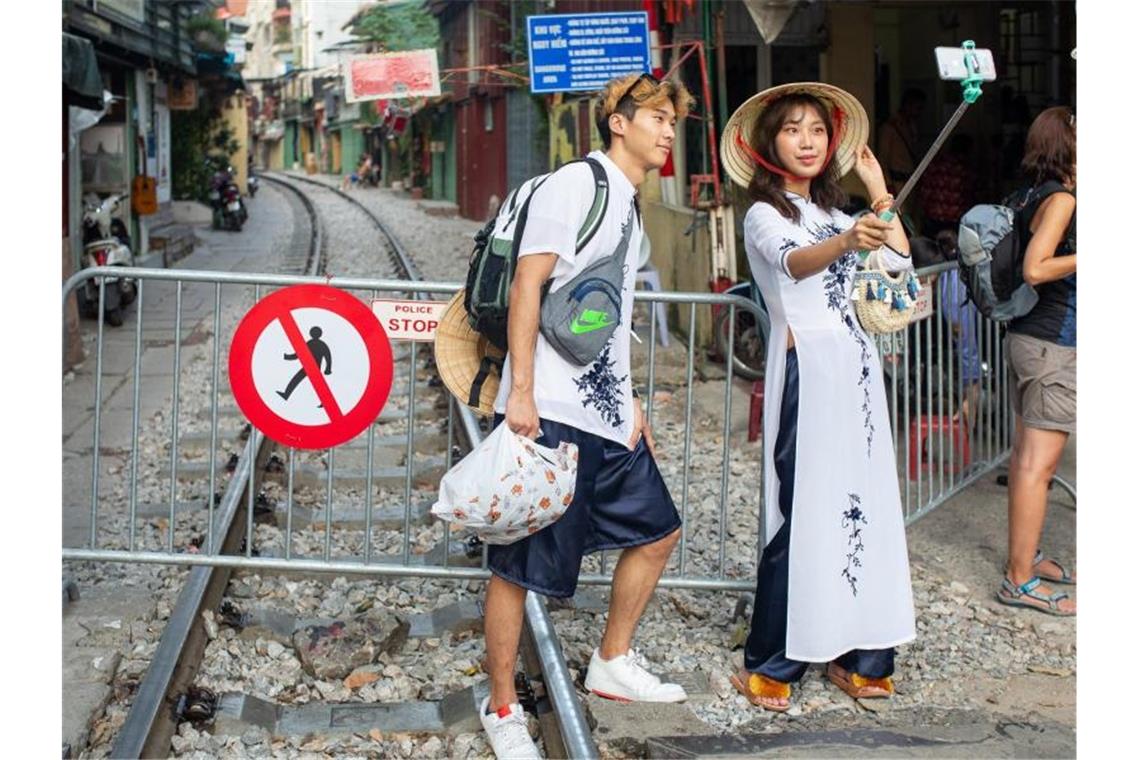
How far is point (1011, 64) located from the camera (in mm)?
12406

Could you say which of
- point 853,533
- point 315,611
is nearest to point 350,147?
point 315,611

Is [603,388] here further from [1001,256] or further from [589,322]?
[1001,256]

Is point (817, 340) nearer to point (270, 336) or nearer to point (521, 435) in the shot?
point (521, 435)

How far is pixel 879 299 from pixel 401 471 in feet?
11.8

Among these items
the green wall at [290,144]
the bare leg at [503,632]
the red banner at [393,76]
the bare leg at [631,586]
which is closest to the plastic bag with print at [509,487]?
the bare leg at [503,632]

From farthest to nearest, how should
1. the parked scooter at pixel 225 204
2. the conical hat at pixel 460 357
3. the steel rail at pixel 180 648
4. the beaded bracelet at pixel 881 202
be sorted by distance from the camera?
1. the parked scooter at pixel 225 204
2. the conical hat at pixel 460 357
3. the beaded bracelet at pixel 881 202
4. the steel rail at pixel 180 648

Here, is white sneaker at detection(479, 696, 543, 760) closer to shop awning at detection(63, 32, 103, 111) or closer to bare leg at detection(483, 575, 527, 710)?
bare leg at detection(483, 575, 527, 710)

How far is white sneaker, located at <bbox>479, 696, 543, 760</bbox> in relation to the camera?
12.9 ft

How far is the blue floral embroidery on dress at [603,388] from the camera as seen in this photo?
3930 mm

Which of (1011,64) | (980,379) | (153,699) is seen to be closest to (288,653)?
(153,699)

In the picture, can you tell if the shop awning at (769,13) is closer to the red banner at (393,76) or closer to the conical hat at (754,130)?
the conical hat at (754,130)

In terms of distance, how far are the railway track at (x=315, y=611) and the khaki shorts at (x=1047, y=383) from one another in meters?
1.95

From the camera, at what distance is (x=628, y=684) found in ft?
14.3
